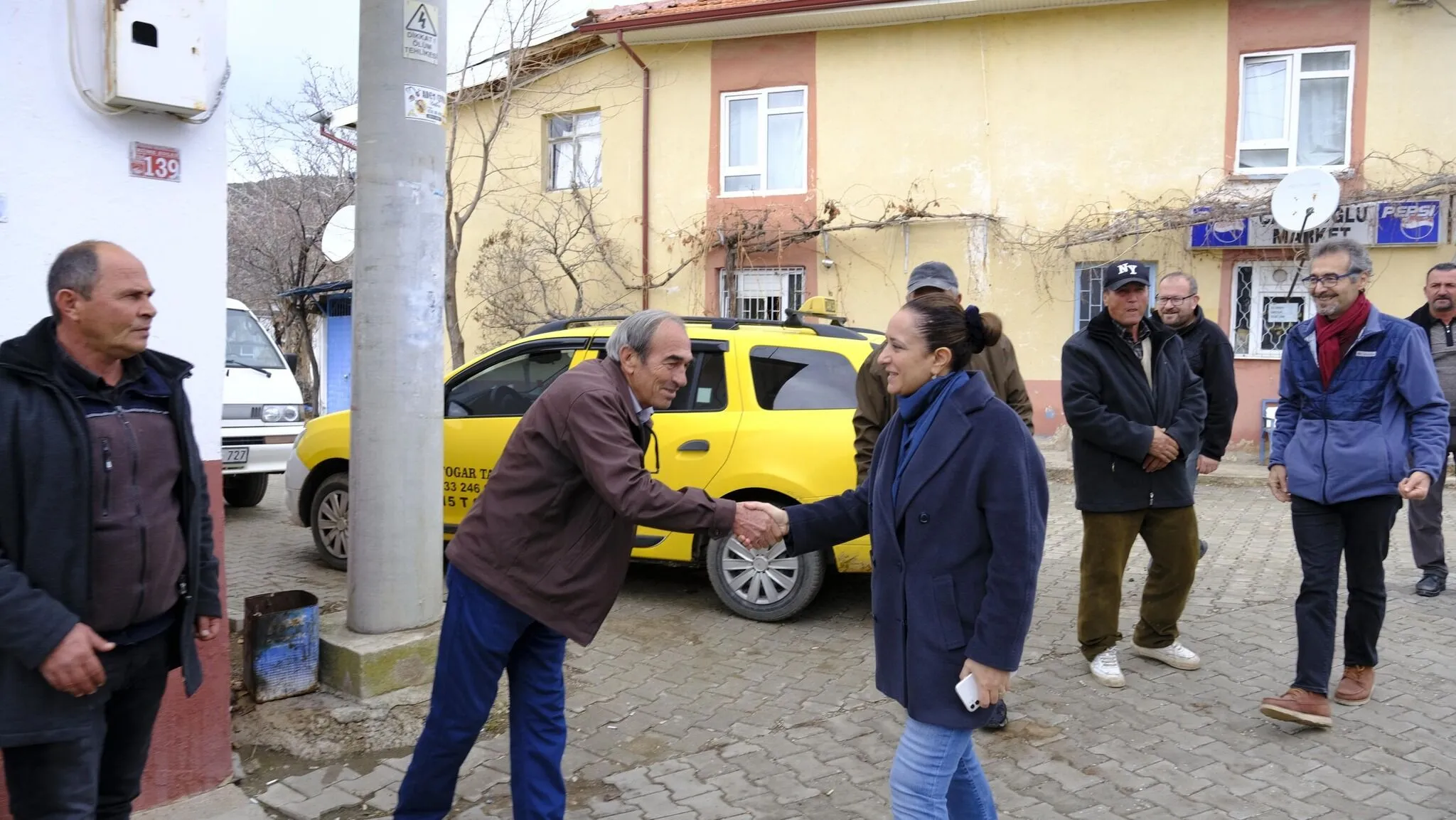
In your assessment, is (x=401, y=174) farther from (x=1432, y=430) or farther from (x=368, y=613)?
(x=1432, y=430)

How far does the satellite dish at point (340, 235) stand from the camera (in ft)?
24.7

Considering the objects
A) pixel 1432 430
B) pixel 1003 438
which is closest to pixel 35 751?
pixel 1003 438

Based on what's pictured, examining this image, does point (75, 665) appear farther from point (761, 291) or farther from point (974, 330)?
point (761, 291)

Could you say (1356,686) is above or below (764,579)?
below

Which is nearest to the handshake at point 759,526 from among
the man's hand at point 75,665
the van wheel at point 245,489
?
the man's hand at point 75,665

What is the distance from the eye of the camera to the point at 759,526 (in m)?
3.34

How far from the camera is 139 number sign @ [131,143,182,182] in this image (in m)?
3.51

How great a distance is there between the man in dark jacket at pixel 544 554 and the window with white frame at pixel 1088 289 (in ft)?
39.8

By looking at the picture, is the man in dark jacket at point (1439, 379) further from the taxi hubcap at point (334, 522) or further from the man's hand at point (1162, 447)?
the taxi hubcap at point (334, 522)

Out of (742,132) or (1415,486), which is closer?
(1415,486)

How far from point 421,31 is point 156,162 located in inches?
57.3

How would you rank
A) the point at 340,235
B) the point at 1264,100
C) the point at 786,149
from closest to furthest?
the point at 340,235 < the point at 1264,100 < the point at 786,149

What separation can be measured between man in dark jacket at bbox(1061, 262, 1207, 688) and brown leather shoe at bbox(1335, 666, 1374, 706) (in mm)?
758

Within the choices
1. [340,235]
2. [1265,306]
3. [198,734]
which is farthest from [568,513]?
[1265,306]
